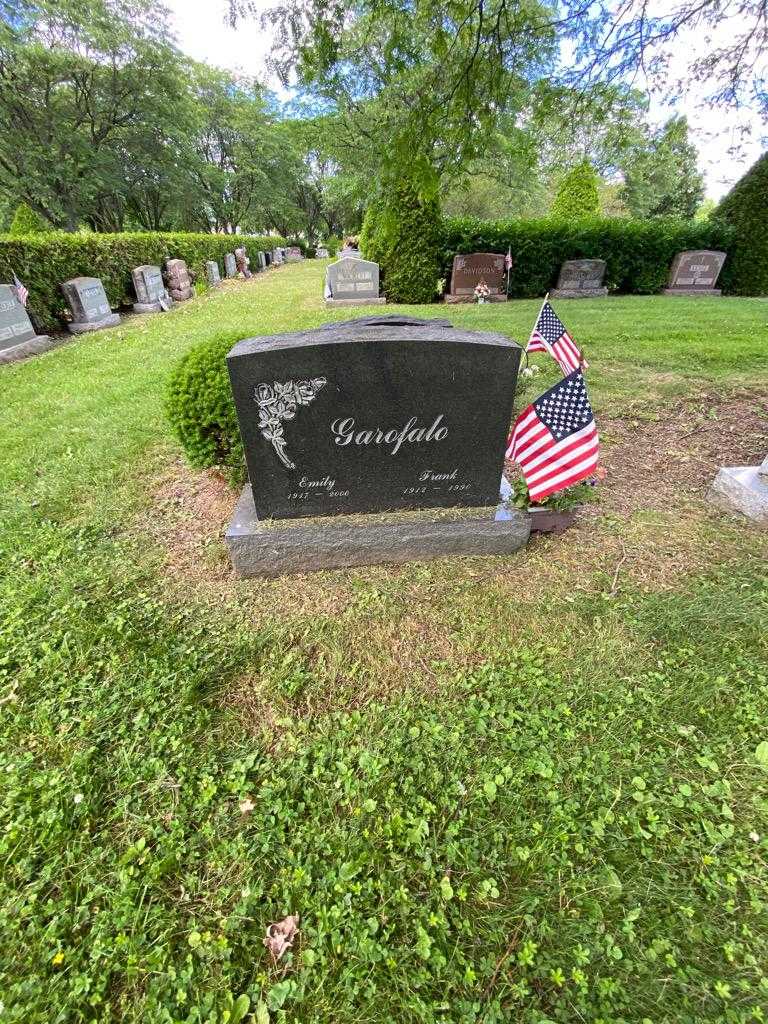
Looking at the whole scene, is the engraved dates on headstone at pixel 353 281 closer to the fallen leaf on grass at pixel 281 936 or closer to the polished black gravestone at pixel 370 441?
the polished black gravestone at pixel 370 441

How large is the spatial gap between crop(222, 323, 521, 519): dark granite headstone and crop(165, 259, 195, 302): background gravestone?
47.8 feet

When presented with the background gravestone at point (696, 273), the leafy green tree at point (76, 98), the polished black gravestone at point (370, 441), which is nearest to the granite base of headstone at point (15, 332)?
the polished black gravestone at point (370, 441)

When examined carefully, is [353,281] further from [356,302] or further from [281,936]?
[281,936]

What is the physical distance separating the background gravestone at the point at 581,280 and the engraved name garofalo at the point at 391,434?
39.2ft

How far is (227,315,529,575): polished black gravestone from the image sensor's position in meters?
2.68

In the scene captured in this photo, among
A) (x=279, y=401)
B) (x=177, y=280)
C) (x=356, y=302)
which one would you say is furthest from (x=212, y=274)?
(x=279, y=401)

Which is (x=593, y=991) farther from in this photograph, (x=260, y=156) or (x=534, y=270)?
(x=260, y=156)

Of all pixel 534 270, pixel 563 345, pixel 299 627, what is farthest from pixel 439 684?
pixel 534 270

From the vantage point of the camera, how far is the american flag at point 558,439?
2.79 metres

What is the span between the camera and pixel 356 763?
6.81 ft

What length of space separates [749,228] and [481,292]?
745 centimetres

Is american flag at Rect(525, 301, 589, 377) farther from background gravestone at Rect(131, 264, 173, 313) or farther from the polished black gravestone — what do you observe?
background gravestone at Rect(131, 264, 173, 313)

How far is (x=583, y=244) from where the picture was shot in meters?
12.2

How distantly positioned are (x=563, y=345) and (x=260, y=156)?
46813 mm
